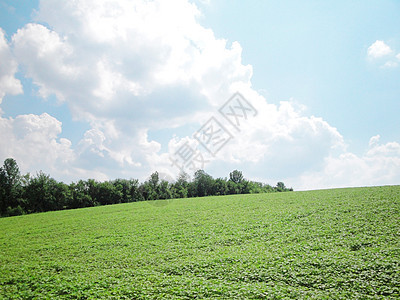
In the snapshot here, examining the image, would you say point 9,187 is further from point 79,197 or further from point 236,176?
point 236,176

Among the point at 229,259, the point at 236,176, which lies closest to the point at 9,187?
the point at 229,259

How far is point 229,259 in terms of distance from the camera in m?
13.7

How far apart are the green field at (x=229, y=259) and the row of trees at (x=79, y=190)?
44895 millimetres

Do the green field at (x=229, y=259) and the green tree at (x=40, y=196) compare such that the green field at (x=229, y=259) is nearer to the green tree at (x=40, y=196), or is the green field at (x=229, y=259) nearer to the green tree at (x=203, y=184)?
the green tree at (x=40, y=196)

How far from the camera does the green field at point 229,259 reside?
33.8ft

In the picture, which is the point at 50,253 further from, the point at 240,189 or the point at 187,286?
the point at 240,189

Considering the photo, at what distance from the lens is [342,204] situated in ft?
81.1

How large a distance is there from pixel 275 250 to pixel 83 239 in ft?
61.0

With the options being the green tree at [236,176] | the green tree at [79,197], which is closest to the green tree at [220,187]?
the green tree at [236,176]

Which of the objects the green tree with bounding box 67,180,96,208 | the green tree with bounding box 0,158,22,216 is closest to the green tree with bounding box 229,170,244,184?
the green tree with bounding box 67,180,96,208

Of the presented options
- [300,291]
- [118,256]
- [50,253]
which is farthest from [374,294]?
[50,253]

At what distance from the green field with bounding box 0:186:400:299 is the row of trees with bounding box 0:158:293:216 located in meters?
44.9

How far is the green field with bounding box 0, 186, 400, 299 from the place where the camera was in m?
10.3

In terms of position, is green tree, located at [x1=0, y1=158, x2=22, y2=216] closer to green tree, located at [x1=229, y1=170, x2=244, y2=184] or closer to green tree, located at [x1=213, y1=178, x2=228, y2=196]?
green tree, located at [x1=213, y1=178, x2=228, y2=196]
